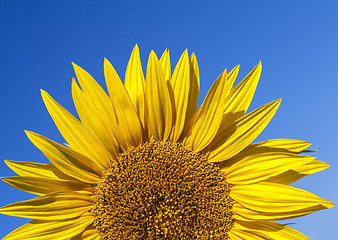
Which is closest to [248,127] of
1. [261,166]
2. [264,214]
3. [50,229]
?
[261,166]

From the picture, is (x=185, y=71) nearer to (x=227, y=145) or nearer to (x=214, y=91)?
(x=214, y=91)

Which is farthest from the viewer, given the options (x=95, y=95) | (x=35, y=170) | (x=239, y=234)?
(x=239, y=234)

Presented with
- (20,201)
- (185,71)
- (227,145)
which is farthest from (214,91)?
(20,201)

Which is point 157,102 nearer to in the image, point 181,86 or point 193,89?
point 181,86

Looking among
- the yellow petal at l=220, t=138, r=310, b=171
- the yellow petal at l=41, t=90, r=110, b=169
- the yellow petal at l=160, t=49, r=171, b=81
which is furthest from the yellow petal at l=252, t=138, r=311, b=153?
the yellow petal at l=41, t=90, r=110, b=169

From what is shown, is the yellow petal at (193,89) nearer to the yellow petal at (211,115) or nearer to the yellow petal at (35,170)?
the yellow petal at (211,115)
